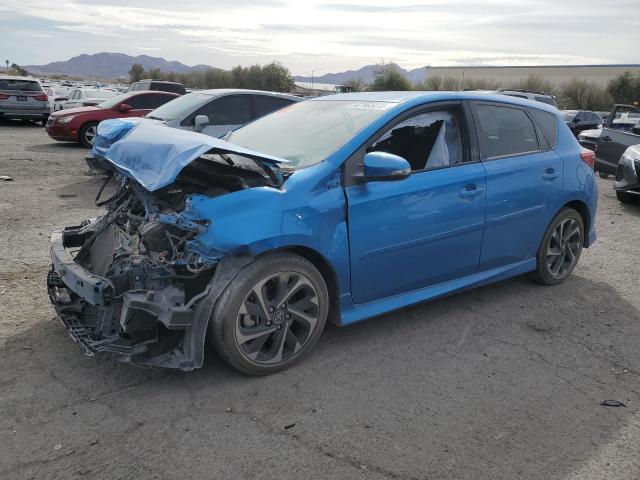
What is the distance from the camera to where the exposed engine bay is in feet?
10.4

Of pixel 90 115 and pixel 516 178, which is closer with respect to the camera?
pixel 516 178

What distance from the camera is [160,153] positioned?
3527mm

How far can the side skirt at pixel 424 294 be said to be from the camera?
12.5 feet

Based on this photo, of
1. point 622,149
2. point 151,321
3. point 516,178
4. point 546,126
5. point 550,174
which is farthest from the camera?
point 622,149

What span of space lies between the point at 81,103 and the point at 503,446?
2225 centimetres

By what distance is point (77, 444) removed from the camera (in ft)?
9.17

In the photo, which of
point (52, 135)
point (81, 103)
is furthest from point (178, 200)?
point (81, 103)

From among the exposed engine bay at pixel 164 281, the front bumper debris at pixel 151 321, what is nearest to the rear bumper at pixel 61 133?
the exposed engine bay at pixel 164 281

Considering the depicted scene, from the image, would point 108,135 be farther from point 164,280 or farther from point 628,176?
point 628,176

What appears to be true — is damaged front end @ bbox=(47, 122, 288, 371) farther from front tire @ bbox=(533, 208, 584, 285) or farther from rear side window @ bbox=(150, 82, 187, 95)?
rear side window @ bbox=(150, 82, 187, 95)

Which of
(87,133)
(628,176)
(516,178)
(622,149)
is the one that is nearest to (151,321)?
(516,178)

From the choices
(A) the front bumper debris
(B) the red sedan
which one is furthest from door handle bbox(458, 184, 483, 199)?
(B) the red sedan

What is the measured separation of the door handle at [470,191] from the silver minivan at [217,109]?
5.76 meters

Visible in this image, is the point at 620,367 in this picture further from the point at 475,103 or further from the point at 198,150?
the point at 198,150
